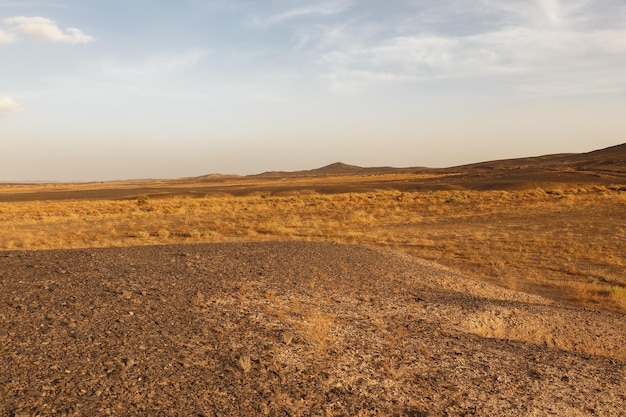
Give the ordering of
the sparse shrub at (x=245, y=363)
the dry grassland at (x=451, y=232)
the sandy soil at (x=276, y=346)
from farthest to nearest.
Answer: the dry grassland at (x=451, y=232)
the sparse shrub at (x=245, y=363)
the sandy soil at (x=276, y=346)

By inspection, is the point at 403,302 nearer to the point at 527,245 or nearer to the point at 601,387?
the point at 601,387

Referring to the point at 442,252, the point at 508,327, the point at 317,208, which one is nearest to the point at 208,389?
the point at 508,327

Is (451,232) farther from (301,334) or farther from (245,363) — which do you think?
(245,363)

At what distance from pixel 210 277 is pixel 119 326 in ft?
10.9

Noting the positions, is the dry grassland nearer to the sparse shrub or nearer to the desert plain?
the sparse shrub

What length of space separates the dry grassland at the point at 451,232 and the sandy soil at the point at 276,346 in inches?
34.1

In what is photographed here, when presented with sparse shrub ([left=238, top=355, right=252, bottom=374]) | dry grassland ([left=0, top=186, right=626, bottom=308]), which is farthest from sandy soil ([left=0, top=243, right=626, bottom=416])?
dry grassland ([left=0, top=186, right=626, bottom=308])

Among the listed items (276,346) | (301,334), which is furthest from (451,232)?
(276,346)

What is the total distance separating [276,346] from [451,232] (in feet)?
65.7

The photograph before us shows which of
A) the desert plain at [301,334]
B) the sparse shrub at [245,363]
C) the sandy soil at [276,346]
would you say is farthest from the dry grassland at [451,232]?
the sandy soil at [276,346]

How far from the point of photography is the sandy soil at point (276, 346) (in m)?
5.29

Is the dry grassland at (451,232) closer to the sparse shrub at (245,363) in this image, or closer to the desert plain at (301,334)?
the sparse shrub at (245,363)

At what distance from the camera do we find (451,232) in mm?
25188

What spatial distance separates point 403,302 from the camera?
9.89 metres
